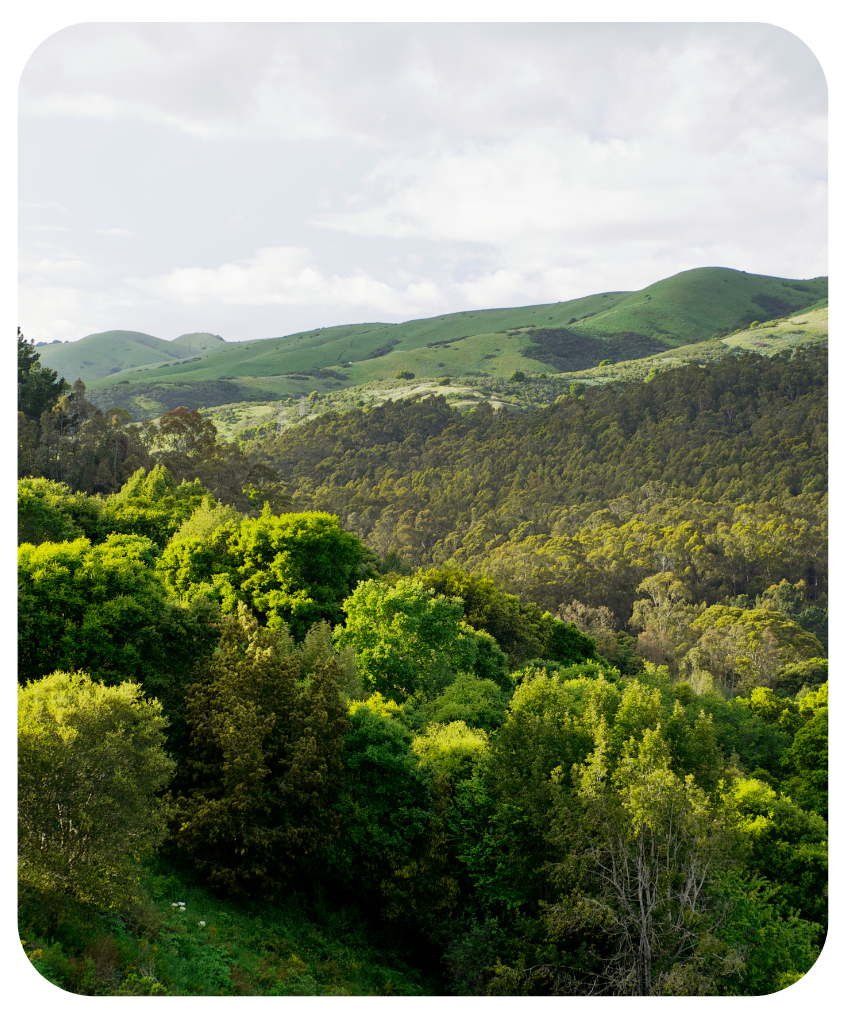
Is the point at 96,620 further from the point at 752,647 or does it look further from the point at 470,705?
the point at 752,647

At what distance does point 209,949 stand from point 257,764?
4005mm

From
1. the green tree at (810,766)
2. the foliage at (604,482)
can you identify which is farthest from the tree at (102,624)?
the foliage at (604,482)

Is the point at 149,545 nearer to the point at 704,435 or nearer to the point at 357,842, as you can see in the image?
the point at 357,842

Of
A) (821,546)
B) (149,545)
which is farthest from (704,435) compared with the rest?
(149,545)

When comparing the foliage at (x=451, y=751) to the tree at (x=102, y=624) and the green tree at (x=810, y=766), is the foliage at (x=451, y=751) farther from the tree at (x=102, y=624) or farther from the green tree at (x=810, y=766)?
the green tree at (x=810, y=766)

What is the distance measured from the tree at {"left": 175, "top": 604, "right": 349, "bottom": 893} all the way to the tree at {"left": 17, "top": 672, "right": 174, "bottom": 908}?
3.82m

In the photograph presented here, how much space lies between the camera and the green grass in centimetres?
1103

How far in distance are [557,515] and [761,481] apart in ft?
99.1

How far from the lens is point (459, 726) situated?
23.1 m

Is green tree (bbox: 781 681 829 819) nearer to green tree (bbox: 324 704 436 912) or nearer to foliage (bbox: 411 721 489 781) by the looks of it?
foliage (bbox: 411 721 489 781)

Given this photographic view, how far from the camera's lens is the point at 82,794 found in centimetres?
1199

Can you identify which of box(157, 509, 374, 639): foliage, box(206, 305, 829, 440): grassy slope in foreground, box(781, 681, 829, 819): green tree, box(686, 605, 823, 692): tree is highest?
box(206, 305, 829, 440): grassy slope in foreground

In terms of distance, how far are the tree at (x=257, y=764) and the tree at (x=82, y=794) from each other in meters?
→ 3.82

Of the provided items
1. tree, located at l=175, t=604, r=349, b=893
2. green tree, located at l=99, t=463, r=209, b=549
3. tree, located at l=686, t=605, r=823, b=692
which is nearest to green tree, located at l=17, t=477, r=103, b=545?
green tree, located at l=99, t=463, r=209, b=549
